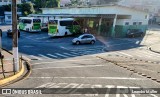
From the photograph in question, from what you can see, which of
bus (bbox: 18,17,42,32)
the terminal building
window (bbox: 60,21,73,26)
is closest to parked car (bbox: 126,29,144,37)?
the terminal building

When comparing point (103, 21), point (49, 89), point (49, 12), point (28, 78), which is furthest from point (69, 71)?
point (49, 12)

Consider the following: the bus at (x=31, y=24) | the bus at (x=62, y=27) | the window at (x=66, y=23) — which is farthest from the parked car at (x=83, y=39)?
the bus at (x=31, y=24)

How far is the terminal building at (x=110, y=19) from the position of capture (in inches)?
1827

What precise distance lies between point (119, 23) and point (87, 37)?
46.2 ft

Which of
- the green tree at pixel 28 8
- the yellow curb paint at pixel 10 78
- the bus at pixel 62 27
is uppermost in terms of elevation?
the green tree at pixel 28 8

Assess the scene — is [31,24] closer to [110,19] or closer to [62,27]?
[62,27]

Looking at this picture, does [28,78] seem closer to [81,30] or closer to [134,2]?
[81,30]

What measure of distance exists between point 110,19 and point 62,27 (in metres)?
12.7

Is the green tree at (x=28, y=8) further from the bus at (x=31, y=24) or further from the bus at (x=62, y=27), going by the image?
the bus at (x=62, y=27)

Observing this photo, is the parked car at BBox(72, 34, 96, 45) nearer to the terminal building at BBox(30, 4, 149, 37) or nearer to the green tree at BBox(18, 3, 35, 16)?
the terminal building at BBox(30, 4, 149, 37)

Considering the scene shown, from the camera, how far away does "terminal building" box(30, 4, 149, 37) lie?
46.4 metres

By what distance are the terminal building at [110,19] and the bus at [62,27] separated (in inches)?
212

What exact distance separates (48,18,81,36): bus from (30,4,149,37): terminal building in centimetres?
539

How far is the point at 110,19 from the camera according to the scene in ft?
166
